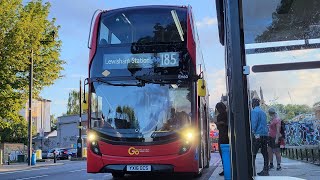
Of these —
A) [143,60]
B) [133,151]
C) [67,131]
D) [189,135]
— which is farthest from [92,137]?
[67,131]

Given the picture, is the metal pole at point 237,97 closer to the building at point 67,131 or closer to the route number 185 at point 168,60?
the route number 185 at point 168,60

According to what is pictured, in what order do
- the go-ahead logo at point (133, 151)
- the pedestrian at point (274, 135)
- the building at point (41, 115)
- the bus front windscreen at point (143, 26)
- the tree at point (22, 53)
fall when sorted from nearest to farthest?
the pedestrian at point (274, 135)
the go-ahead logo at point (133, 151)
the bus front windscreen at point (143, 26)
the tree at point (22, 53)
the building at point (41, 115)

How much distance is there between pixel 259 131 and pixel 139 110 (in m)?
7.83

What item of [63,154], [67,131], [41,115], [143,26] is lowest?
[63,154]

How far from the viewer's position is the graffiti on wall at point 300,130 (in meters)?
2.34

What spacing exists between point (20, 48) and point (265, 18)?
85.3 ft

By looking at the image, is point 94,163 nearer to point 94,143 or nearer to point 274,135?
point 94,143

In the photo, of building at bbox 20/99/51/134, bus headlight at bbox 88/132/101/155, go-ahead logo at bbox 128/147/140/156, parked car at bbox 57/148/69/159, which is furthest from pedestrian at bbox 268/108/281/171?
building at bbox 20/99/51/134

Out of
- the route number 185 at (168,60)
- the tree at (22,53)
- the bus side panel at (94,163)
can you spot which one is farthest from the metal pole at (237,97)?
the tree at (22,53)

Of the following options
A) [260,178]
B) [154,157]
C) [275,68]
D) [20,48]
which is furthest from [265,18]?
[20,48]

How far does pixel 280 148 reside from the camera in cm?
237

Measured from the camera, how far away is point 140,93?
10164 millimetres

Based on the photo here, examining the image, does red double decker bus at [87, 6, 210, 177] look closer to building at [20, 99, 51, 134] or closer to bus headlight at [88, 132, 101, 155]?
bus headlight at [88, 132, 101, 155]

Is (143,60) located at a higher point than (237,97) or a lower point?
higher
